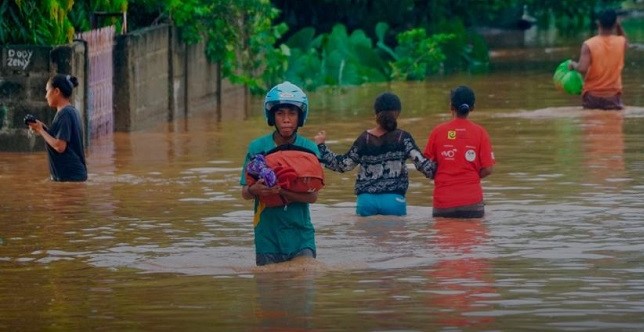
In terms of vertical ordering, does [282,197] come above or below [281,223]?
above

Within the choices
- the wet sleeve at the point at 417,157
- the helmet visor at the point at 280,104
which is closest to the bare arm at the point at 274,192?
the helmet visor at the point at 280,104

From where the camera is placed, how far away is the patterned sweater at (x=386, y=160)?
14203 millimetres

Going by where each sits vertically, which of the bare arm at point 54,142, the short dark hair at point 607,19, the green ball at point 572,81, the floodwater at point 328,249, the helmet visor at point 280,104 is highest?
the short dark hair at point 607,19

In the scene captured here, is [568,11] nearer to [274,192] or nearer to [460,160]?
[460,160]

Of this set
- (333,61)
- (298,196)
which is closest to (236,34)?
(333,61)

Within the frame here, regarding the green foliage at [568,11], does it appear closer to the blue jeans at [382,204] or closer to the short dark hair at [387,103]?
the blue jeans at [382,204]

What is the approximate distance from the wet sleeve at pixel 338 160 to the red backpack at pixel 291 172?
144cm

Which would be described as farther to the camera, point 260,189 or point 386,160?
point 386,160

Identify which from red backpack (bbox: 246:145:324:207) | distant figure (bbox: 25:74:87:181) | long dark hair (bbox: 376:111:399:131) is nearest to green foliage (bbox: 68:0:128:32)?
distant figure (bbox: 25:74:87:181)

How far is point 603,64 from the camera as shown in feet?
82.7

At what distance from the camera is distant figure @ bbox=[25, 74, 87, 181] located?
17453 millimetres

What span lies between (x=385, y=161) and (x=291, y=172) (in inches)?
131

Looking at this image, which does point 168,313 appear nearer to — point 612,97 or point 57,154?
point 57,154

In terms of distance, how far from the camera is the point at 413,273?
463 inches
